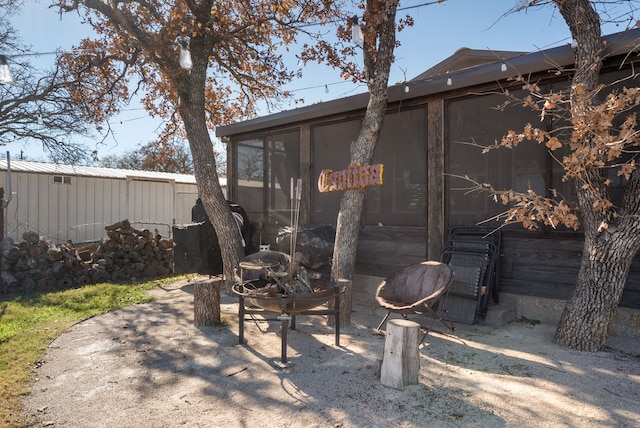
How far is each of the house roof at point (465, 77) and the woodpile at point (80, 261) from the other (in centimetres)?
284

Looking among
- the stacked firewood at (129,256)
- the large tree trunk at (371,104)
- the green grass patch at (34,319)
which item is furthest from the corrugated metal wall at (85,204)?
the large tree trunk at (371,104)

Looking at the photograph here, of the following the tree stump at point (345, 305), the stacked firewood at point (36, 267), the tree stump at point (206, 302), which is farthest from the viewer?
the stacked firewood at point (36, 267)

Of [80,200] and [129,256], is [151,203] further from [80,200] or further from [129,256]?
[129,256]

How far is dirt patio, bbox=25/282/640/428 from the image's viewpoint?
2.39 metres

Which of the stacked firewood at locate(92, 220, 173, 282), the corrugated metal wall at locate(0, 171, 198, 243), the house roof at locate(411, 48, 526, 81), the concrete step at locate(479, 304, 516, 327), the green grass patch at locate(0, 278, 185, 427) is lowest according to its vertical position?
the green grass patch at locate(0, 278, 185, 427)

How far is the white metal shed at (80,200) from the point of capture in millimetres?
9547

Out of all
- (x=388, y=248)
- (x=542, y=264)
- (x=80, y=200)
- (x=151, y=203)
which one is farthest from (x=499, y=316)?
(x=151, y=203)

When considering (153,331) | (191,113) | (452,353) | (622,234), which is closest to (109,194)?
(191,113)

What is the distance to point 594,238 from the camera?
3369 mm

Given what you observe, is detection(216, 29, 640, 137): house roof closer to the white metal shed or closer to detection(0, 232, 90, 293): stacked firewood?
detection(0, 232, 90, 293): stacked firewood

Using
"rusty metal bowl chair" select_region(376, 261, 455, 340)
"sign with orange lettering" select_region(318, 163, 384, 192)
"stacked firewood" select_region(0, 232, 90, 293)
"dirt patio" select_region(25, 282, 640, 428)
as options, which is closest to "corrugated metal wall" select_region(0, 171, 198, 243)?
"stacked firewood" select_region(0, 232, 90, 293)

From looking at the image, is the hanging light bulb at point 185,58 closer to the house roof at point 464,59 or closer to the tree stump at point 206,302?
the tree stump at point 206,302

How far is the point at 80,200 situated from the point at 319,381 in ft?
33.7

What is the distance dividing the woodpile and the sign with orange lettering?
448 cm
